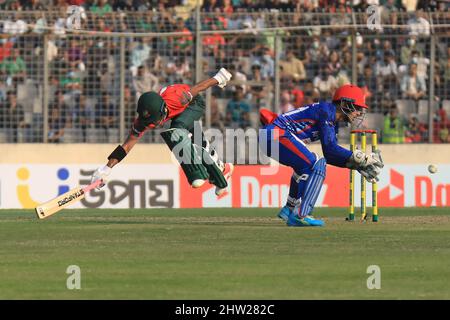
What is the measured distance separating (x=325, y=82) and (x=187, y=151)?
28.8 ft

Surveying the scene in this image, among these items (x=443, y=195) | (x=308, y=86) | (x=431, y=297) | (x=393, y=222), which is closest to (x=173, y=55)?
(x=308, y=86)

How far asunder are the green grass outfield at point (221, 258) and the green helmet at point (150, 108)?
1.59m

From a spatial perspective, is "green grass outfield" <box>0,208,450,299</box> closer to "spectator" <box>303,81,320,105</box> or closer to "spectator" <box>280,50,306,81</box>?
"spectator" <box>303,81,320,105</box>

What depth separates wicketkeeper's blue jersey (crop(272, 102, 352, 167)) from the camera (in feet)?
58.0

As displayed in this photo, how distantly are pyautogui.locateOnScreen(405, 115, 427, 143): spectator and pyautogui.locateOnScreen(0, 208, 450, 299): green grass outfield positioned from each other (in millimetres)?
6504

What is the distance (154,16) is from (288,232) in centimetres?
1007

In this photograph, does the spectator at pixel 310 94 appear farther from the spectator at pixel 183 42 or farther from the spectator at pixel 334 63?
the spectator at pixel 183 42

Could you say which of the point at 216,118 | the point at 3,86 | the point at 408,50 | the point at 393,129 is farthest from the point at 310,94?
the point at 3,86

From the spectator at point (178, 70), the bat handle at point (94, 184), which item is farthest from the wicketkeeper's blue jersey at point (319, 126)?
the spectator at point (178, 70)

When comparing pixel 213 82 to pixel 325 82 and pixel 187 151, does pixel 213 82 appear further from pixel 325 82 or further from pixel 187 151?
pixel 325 82

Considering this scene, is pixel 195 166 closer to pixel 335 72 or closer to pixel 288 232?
pixel 288 232

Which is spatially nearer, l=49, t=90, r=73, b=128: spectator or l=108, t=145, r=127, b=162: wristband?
l=108, t=145, r=127, b=162: wristband

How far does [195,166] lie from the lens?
1842 cm

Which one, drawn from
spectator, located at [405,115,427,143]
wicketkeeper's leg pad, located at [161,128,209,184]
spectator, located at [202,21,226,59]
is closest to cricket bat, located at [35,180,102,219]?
wicketkeeper's leg pad, located at [161,128,209,184]
